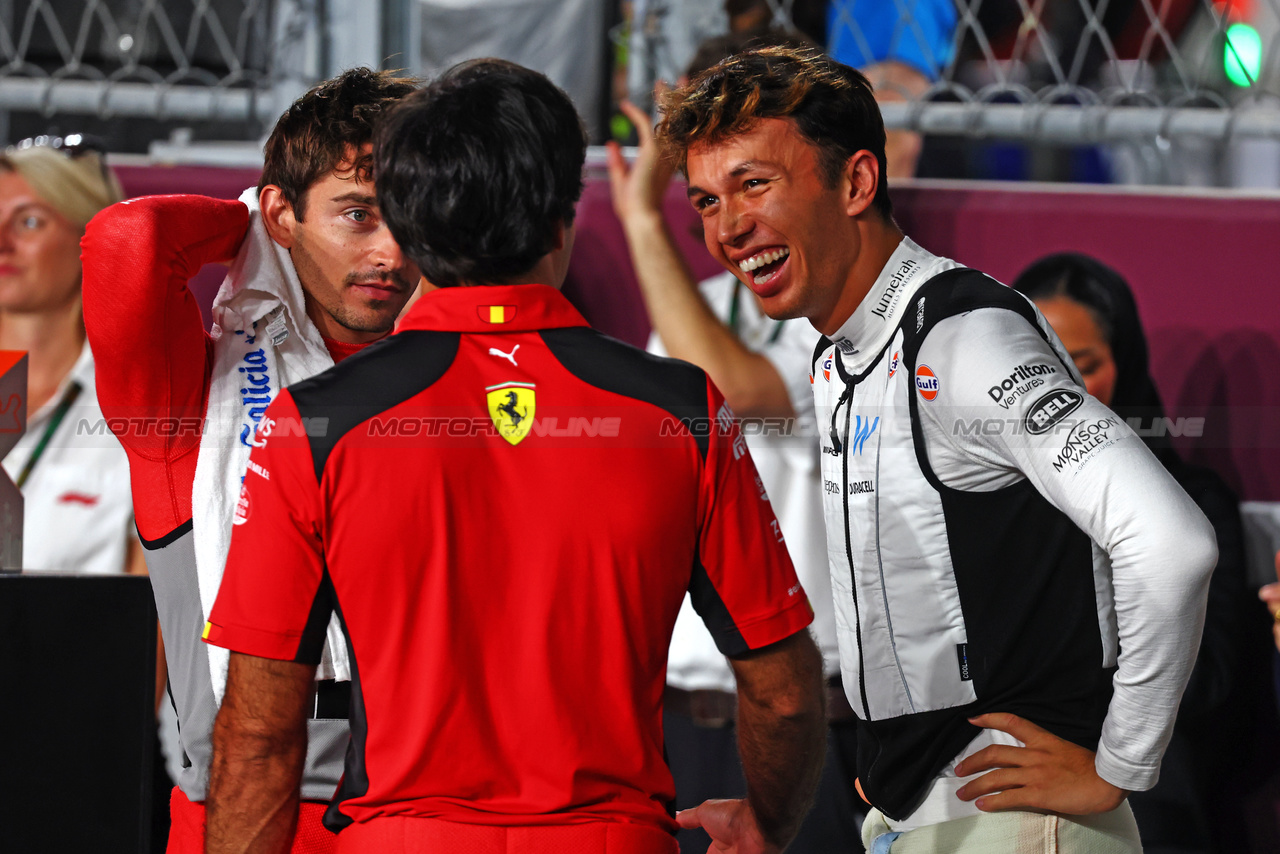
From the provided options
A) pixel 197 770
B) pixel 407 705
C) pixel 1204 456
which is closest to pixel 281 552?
pixel 407 705

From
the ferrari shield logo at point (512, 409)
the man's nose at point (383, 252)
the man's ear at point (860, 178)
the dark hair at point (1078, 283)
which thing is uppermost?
the man's ear at point (860, 178)

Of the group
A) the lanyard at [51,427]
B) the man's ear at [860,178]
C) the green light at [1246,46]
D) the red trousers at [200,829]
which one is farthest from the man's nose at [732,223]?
the green light at [1246,46]

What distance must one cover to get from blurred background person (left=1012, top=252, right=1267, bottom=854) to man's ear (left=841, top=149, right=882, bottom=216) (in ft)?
3.93

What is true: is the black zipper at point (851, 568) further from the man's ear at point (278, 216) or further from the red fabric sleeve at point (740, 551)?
the man's ear at point (278, 216)

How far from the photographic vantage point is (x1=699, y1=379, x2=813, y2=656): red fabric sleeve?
118 cm

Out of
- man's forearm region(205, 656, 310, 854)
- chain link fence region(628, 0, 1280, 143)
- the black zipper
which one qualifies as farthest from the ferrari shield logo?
chain link fence region(628, 0, 1280, 143)

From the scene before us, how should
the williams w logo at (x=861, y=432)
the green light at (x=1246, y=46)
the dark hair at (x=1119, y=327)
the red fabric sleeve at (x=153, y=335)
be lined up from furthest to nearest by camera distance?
the green light at (x=1246, y=46) → the dark hair at (x=1119, y=327) → the williams w logo at (x=861, y=432) → the red fabric sleeve at (x=153, y=335)

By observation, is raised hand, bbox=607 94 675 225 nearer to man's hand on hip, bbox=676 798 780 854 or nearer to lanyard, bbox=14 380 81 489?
lanyard, bbox=14 380 81 489

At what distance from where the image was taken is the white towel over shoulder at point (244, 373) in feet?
4.99

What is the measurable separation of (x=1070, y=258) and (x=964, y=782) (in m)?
1.65

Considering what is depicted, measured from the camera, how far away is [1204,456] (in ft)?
9.28

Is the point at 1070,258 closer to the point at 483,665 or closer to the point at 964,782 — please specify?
the point at 964,782

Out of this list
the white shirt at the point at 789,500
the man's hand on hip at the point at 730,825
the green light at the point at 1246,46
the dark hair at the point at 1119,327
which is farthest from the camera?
the green light at the point at 1246,46

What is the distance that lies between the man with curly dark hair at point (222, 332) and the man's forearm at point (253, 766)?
0.28 m
